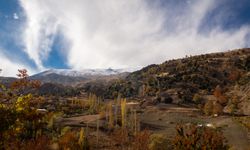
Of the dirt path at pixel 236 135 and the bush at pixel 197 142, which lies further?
the dirt path at pixel 236 135

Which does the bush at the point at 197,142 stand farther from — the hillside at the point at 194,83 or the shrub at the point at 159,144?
the hillside at the point at 194,83

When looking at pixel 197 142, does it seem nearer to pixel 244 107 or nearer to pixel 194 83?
pixel 244 107

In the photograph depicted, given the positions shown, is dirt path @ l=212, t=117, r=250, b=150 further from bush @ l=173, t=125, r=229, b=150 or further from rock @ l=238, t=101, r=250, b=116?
bush @ l=173, t=125, r=229, b=150

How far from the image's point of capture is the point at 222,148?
2231 centimetres

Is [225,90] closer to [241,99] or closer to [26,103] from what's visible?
[241,99]

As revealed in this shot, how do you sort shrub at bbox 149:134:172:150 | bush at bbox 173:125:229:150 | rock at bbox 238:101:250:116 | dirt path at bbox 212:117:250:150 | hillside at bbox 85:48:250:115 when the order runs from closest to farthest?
bush at bbox 173:125:229:150, shrub at bbox 149:134:172:150, dirt path at bbox 212:117:250:150, rock at bbox 238:101:250:116, hillside at bbox 85:48:250:115

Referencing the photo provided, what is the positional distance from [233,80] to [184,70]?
21.3m

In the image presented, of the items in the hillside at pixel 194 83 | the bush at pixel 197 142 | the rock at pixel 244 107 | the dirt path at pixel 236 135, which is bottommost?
the dirt path at pixel 236 135

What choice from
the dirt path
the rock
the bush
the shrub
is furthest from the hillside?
the bush

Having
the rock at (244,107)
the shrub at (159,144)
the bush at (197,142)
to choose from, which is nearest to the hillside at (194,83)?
the rock at (244,107)

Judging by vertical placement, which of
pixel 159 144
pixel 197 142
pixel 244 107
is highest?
pixel 244 107

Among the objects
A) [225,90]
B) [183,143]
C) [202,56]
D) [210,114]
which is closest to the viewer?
[183,143]

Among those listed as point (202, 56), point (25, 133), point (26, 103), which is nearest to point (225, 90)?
point (202, 56)

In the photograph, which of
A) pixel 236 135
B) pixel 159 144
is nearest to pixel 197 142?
pixel 159 144
